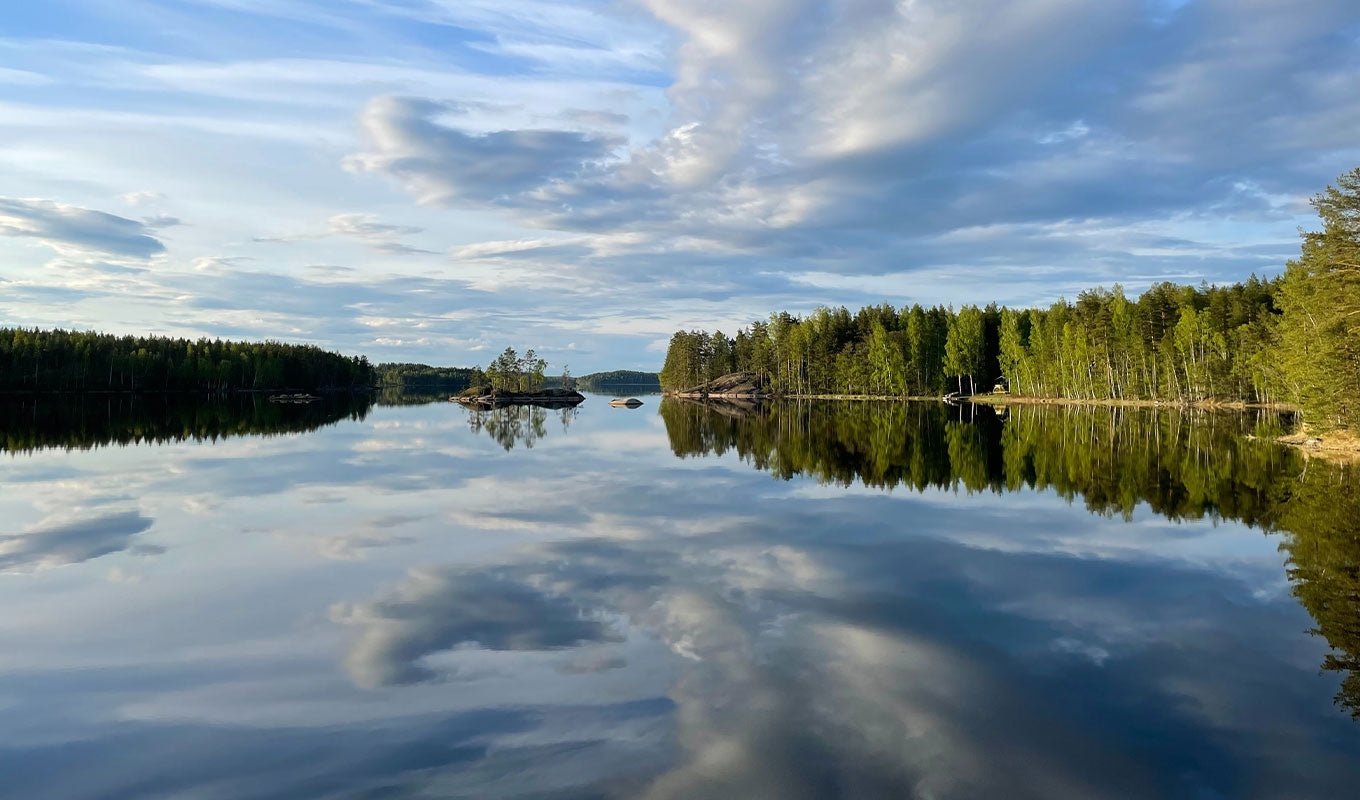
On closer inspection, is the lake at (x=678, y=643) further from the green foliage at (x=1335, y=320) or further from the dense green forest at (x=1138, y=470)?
the green foliage at (x=1335, y=320)

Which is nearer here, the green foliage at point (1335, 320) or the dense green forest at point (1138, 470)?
the dense green forest at point (1138, 470)

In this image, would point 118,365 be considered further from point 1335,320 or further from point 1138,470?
point 1335,320

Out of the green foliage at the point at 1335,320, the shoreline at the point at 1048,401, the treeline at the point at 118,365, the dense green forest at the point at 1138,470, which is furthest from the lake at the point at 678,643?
the treeline at the point at 118,365

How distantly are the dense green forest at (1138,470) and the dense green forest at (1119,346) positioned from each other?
688 centimetres

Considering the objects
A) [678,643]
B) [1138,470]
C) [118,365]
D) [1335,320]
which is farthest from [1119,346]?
[118,365]

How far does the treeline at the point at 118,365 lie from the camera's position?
148m

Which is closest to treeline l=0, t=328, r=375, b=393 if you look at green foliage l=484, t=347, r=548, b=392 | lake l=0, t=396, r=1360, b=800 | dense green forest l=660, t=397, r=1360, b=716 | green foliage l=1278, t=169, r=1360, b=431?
green foliage l=484, t=347, r=548, b=392

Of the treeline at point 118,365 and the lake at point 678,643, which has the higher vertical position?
the treeline at point 118,365

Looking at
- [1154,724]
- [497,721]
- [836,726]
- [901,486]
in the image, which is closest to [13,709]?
[497,721]

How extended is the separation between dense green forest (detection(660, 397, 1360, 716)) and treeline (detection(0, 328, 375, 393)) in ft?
504

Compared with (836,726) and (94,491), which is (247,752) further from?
(94,491)

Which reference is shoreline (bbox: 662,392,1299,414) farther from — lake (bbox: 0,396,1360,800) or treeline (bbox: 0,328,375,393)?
treeline (bbox: 0,328,375,393)

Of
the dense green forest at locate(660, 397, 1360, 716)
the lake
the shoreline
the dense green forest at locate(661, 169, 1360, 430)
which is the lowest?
the lake

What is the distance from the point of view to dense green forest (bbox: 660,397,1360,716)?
16.7 meters
